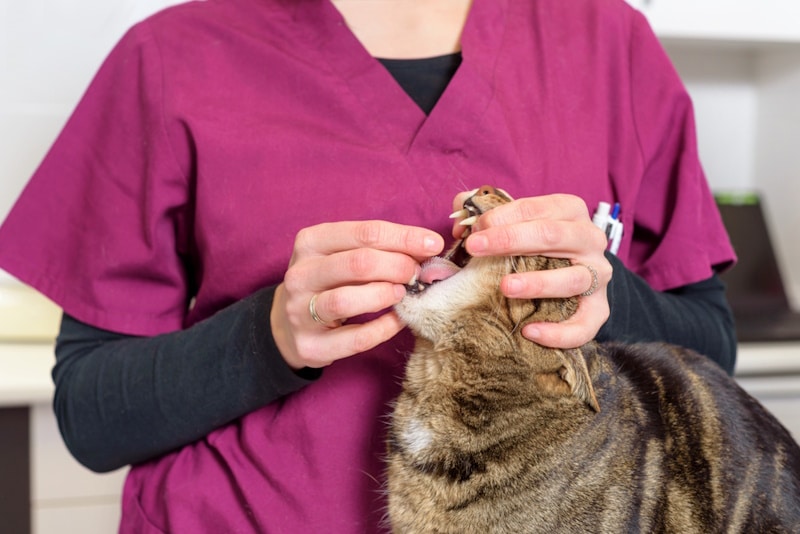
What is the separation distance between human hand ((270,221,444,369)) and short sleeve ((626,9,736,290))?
399 mm

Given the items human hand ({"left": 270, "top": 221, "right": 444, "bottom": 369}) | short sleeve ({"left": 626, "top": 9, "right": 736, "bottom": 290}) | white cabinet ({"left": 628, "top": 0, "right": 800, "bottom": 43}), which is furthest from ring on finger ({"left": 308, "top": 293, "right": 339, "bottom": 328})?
white cabinet ({"left": 628, "top": 0, "right": 800, "bottom": 43})

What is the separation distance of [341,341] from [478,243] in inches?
5.9

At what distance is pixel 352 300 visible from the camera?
0.68 m

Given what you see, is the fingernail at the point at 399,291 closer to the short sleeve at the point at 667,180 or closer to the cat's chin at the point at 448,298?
the cat's chin at the point at 448,298

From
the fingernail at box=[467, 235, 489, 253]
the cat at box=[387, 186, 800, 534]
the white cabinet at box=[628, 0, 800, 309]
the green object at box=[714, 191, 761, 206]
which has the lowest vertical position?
the green object at box=[714, 191, 761, 206]

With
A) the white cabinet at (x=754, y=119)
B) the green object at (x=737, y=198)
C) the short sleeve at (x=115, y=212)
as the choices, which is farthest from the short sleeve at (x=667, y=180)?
the green object at (x=737, y=198)

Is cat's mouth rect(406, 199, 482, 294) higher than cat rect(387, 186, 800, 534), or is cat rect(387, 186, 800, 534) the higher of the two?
cat's mouth rect(406, 199, 482, 294)

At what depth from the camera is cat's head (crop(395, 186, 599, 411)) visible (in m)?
0.76

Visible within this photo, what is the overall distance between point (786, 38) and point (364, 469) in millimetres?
1565

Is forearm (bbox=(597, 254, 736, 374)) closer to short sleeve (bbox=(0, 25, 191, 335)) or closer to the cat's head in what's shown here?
the cat's head

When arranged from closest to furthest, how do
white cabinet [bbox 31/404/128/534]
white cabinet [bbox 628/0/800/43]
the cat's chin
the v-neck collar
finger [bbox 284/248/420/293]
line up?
finger [bbox 284/248/420/293] → the cat's chin → the v-neck collar → white cabinet [bbox 31/404/128/534] → white cabinet [bbox 628/0/800/43]

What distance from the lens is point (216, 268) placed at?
0.89 metres

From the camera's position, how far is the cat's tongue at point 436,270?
0.79 metres

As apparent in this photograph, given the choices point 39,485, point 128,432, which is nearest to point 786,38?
point 128,432
